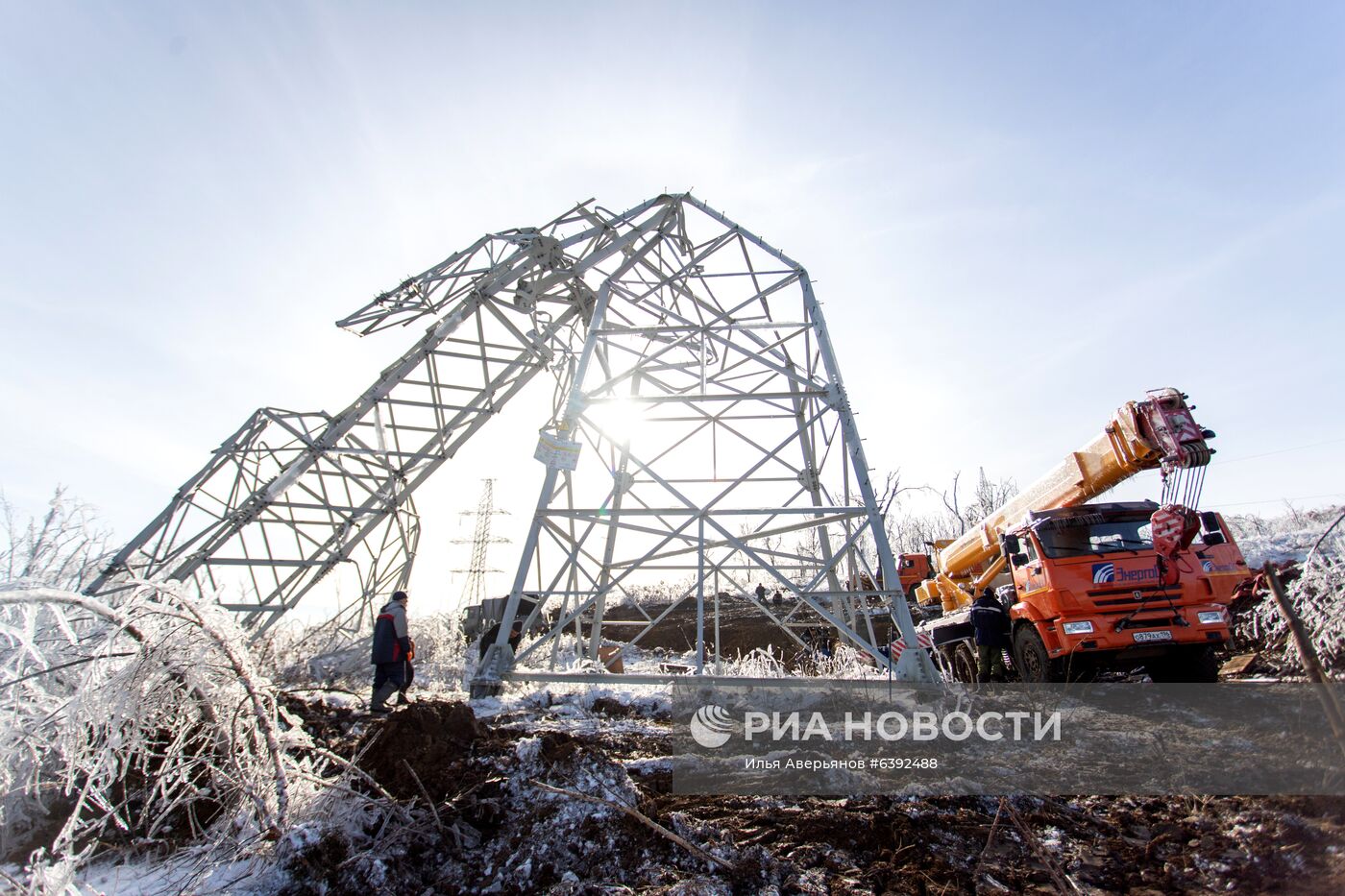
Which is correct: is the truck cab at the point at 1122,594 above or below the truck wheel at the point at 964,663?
above

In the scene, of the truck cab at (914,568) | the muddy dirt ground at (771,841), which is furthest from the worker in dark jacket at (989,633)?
the truck cab at (914,568)

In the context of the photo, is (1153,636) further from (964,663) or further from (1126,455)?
(964,663)

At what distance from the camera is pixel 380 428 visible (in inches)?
374

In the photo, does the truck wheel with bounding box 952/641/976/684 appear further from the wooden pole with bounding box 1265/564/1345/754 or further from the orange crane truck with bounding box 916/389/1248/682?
the wooden pole with bounding box 1265/564/1345/754

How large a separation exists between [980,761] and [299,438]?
904cm

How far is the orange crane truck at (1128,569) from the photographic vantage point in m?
7.02

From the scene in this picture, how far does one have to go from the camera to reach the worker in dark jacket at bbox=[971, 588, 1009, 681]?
872cm

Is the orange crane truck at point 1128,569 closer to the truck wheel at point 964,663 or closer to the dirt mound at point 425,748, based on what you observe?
the truck wheel at point 964,663

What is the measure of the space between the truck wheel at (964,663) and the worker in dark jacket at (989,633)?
0.76 metres

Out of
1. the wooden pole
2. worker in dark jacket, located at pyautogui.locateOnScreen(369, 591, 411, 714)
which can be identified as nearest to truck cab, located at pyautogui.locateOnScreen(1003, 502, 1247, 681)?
the wooden pole

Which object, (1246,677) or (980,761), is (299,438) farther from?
(1246,677)

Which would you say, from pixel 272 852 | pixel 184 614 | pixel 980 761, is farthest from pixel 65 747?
pixel 980 761

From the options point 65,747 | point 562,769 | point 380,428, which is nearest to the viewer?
point 65,747

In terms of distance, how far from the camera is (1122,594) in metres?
7.36
